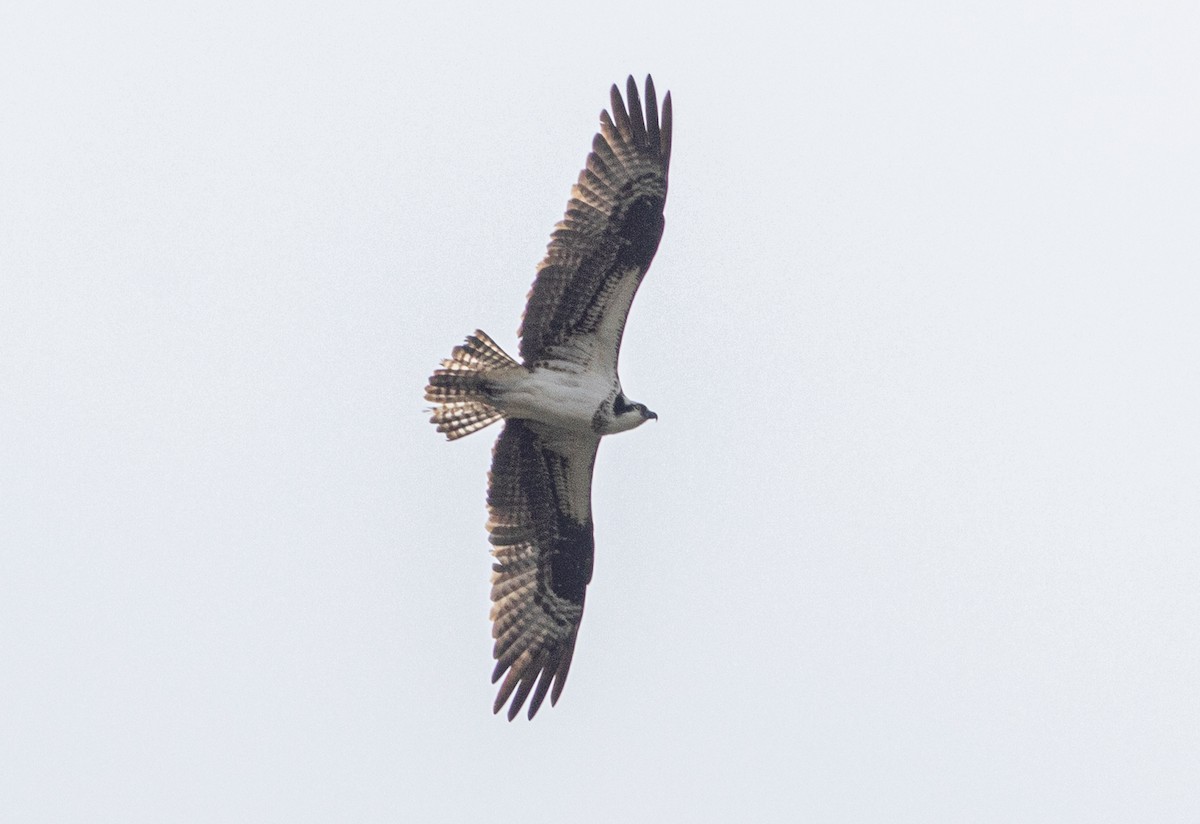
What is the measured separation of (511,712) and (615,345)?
3.10 meters

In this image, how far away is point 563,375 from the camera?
15.0 m

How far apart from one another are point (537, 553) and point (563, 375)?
1.76 metres

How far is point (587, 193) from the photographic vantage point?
14.9m

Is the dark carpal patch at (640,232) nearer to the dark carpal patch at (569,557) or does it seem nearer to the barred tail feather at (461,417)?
the barred tail feather at (461,417)

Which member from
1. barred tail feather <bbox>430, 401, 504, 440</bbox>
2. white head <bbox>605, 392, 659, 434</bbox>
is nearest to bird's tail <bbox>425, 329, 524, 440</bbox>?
barred tail feather <bbox>430, 401, 504, 440</bbox>

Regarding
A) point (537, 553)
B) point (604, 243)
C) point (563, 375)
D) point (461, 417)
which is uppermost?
point (604, 243)

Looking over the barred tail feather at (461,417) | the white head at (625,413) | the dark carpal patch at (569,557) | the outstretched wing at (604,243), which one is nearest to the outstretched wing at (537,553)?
the dark carpal patch at (569,557)

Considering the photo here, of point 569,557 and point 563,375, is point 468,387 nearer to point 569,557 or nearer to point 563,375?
point 563,375

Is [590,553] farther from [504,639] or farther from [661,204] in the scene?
[661,204]

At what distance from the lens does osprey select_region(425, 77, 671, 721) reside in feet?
48.5

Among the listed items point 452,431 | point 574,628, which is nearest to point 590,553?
point 574,628

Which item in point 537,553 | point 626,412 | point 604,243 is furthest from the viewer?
point 537,553

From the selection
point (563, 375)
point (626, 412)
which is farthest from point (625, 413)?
point (563, 375)

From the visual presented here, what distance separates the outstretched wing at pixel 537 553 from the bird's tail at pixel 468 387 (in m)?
0.28
